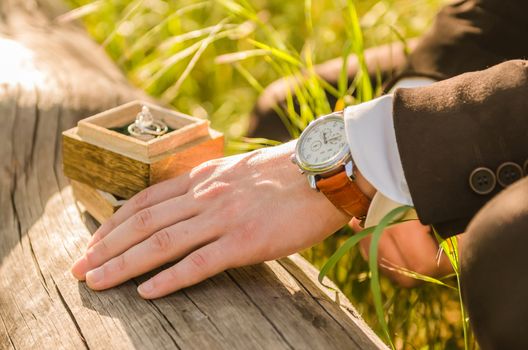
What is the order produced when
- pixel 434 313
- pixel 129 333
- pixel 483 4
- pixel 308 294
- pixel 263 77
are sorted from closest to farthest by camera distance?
pixel 129 333
pixel 308 294
pixel 434 313
pixel 483 4
pixel 263 77

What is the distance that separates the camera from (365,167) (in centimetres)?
131

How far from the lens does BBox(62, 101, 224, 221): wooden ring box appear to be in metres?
1.55

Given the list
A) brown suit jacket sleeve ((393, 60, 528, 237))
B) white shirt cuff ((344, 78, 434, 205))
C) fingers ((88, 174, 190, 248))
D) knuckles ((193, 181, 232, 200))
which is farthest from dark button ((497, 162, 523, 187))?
fingers ((88, 174, 190, 248))

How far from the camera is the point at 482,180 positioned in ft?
3.86

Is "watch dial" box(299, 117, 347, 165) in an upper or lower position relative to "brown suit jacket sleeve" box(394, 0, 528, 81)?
upper

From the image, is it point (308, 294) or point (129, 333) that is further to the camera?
point (308, 294)

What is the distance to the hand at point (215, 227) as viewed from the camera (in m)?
1.37

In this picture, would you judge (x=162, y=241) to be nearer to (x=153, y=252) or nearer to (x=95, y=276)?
(x=153, y=252)

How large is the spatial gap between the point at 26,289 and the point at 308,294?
0.55 meters

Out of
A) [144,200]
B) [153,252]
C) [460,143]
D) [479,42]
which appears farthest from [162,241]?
[479,42]

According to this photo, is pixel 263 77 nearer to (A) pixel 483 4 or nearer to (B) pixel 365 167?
(A) pixel 483 4

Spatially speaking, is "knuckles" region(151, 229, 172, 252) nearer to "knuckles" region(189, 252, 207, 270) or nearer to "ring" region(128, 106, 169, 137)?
"knuckles" region(189, 252, 207, 270)

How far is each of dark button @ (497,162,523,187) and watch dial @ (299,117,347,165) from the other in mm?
280

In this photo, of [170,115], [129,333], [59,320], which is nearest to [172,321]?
[129,333]
